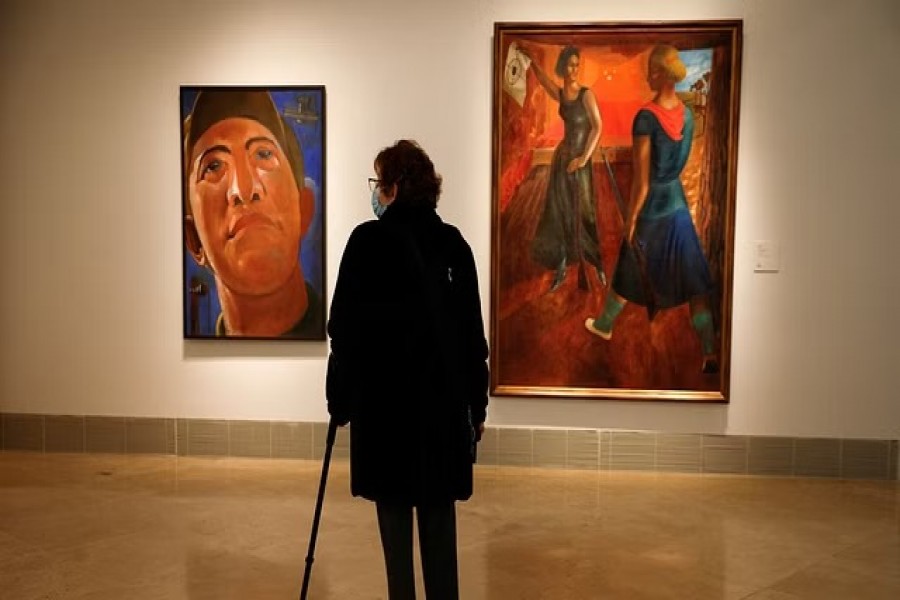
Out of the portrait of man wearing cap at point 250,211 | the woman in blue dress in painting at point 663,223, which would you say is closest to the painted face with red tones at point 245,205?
the portrait of man wearing cap at point 250,211

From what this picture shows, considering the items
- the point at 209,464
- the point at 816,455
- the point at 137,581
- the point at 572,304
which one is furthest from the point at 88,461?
the point at 816,455

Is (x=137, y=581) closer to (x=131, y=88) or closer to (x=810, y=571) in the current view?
(x=810, y=571)

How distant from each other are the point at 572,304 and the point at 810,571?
2082 mm

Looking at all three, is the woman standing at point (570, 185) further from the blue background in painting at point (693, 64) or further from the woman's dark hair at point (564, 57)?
the blue background in painting at point (693, 64)

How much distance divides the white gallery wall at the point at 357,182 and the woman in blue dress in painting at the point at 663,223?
0.79 feet

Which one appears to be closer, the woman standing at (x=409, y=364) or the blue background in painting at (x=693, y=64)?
the woman standing at (x=409, y=364)

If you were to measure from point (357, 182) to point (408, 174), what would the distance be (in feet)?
9.00

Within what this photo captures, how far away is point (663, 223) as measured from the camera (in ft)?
16.5

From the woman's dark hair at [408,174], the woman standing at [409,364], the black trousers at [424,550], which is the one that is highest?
the woman's dark hair at [408,174]

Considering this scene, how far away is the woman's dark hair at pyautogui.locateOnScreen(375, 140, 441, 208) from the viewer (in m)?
2.54

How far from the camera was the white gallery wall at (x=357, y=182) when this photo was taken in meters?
4.94

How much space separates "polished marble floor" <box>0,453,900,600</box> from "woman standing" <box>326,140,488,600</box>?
81 centimetres

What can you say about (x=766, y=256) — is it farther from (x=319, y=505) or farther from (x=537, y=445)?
(x=319, y=505)

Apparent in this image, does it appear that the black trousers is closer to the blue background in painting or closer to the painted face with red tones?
the painted face with red tones
